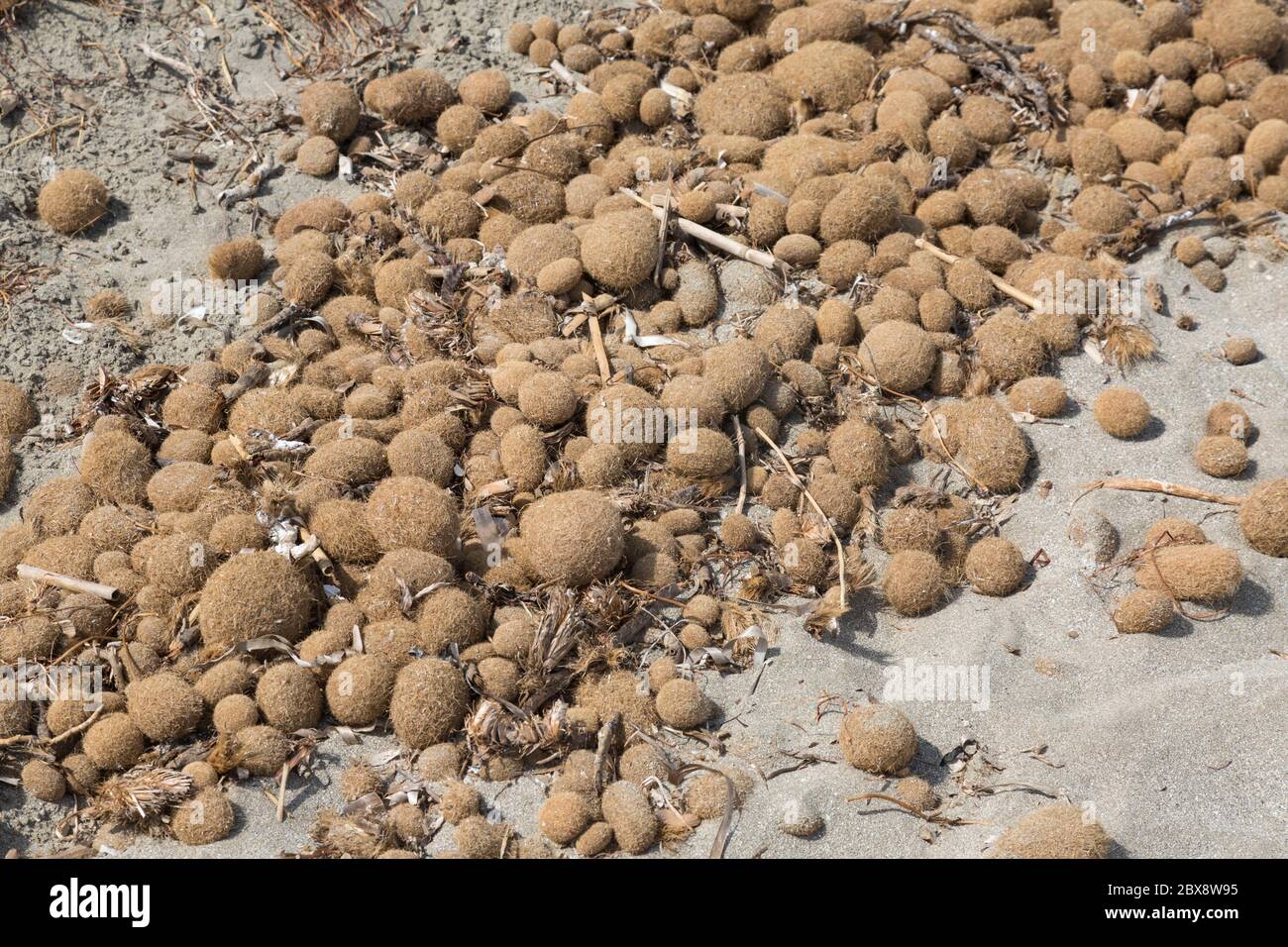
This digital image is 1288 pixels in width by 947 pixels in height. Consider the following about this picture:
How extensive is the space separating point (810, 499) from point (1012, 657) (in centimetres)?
127

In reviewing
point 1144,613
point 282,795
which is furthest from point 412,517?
point 1144,613

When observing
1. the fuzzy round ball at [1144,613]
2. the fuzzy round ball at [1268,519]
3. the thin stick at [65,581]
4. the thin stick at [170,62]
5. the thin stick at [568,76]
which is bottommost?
the thin stick at [65,581]

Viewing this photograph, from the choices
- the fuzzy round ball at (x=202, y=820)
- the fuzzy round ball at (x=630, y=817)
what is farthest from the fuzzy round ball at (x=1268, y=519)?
the fuzzy round ball at (x=202, y=820)

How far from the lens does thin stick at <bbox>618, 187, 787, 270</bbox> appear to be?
6.54 m

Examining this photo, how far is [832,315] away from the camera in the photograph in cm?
628

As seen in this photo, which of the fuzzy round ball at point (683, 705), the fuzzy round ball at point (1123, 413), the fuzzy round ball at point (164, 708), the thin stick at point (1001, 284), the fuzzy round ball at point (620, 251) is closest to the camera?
the fuzzy round ball at point (164, 708)

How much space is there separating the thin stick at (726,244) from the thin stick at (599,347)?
89 centimetres

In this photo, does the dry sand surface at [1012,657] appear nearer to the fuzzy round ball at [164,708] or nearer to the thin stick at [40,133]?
the thin stick at [40,133]

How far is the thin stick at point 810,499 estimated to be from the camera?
17.5ft

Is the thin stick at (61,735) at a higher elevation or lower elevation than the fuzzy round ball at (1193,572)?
lower

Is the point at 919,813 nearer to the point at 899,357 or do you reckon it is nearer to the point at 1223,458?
the point at 899,357

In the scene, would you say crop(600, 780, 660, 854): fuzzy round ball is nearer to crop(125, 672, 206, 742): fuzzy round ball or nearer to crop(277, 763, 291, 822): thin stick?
crop(277, 763, 291, 822): thin stick

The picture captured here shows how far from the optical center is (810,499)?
5566 millimetres
